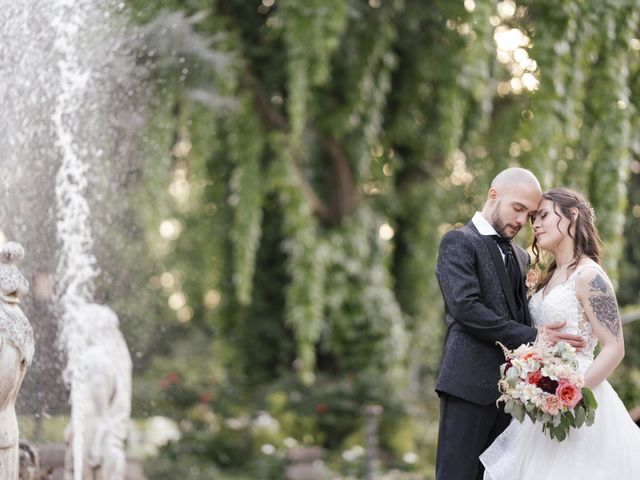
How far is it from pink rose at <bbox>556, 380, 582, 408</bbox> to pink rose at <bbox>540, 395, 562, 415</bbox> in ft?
0.06

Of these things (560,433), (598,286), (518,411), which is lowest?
(560,433)

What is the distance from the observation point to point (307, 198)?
10.6 metres

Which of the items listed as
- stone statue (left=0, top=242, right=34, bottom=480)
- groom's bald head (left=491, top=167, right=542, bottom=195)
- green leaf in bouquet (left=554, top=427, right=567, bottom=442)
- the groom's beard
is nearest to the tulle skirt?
green leaf in bouquet (left=554, top=427, right=567, bottom=442)

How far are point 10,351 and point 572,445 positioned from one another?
241cm

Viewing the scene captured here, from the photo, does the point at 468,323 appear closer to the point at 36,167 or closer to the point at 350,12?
the point at 36,167

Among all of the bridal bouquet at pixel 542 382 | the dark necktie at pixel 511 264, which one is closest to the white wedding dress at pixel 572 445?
the dark necktie at pixel 511 264

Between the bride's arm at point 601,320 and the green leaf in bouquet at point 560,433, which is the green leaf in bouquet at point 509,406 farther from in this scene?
the bride's arm at point 601,320

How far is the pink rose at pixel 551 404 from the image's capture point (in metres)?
3.95

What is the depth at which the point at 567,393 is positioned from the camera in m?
3.95

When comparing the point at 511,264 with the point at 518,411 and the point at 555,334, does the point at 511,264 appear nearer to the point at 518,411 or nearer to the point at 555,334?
the point at 555,334

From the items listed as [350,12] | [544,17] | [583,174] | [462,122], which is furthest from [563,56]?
[462,122]

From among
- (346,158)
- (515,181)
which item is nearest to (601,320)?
(515,181)

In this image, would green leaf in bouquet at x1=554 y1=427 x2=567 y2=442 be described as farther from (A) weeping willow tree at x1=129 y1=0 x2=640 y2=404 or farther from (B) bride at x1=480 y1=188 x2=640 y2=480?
(A) weeping willow tree at x1=129 y1=0 x2=640 y2=404

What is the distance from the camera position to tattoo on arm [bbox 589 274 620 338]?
4.18 metres
